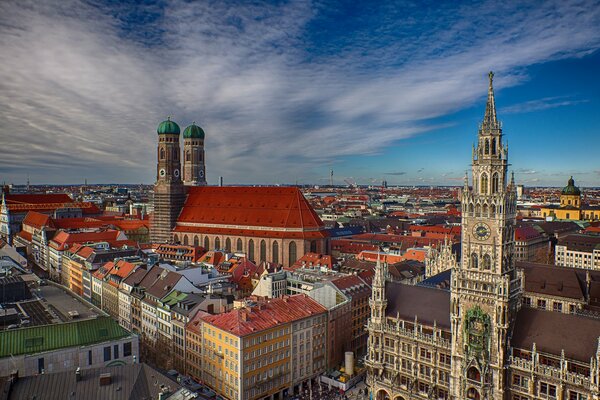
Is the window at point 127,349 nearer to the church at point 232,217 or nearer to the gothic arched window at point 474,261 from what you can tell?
the gothic arched window at point 474,261

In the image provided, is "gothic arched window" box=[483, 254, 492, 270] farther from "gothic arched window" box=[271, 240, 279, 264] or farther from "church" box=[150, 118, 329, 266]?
"gothic arched window" box=[271, 240, 279, 264]

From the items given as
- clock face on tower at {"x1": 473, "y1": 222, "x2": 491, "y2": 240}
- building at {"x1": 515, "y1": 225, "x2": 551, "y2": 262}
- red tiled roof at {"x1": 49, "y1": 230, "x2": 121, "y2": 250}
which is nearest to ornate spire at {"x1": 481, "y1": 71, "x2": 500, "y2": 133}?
clock face on tower at {"x1": 473, "y1": 222, "x2": 491, "y2": 240}

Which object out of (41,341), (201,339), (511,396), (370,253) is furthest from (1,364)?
(370,253)

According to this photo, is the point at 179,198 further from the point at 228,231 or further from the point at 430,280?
the point at 430,280

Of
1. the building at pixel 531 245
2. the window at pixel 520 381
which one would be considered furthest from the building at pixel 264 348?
the building at pixel 531 245

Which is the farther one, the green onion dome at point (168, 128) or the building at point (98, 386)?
the green onion dome at point (168, 128)

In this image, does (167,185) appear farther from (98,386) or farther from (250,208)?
(98,386)

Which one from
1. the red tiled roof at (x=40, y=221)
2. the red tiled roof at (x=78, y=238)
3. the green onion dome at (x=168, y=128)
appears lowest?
the red tiled roof at (x=78, y=238)

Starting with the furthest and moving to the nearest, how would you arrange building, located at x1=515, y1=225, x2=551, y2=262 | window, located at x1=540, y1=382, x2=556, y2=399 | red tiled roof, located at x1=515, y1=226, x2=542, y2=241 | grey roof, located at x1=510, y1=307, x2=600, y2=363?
1. red tiled roof, located at x1=515, y1=226, x2=542, y2=241
2. building, located at x1=515, y1=225, x2=551, y2=262
3. window, located at x1=540, y1=382, x2=556, y2=399
4. grey roof, located at x1=510, y1=307, x2=600, y2=363
